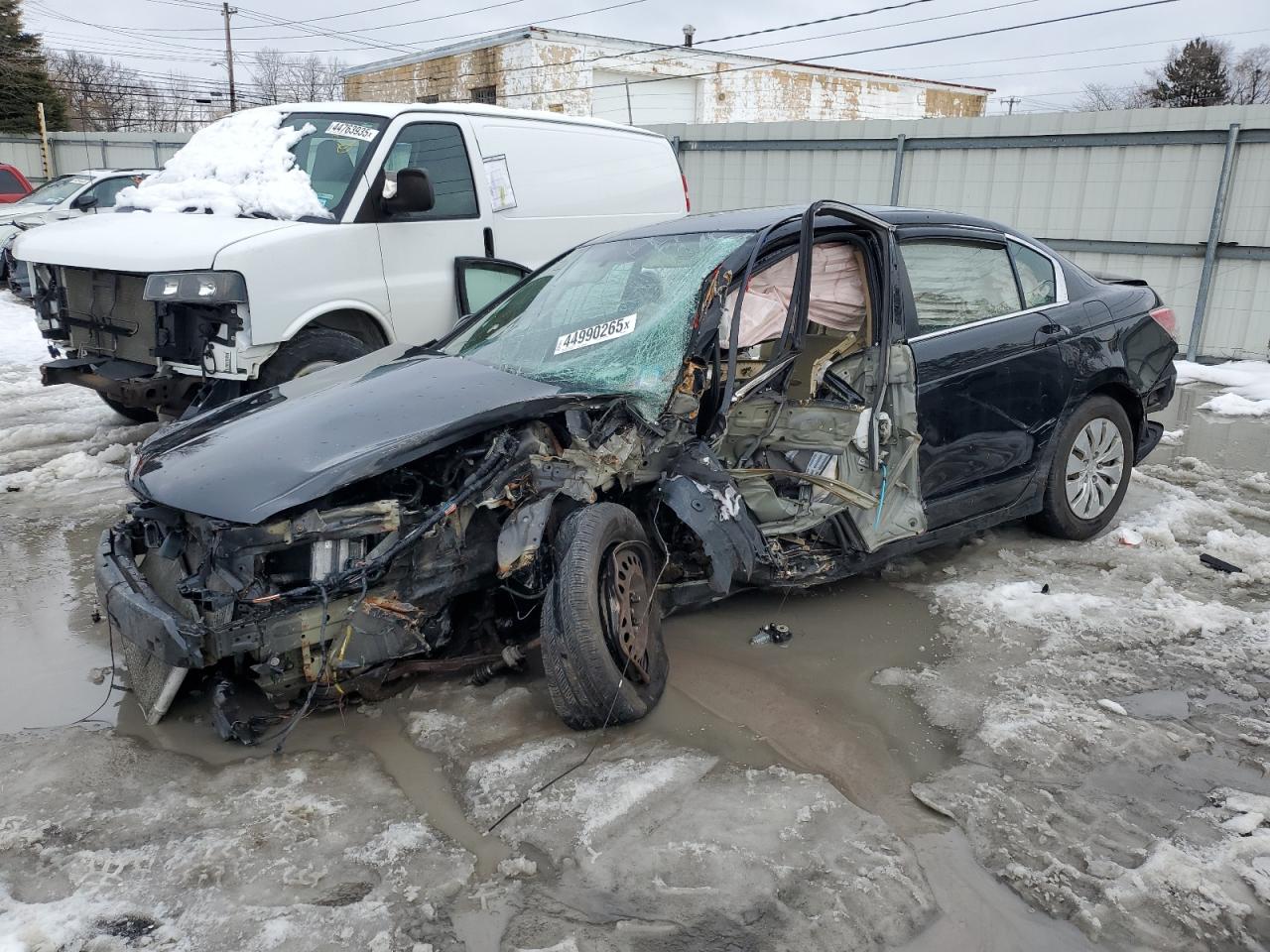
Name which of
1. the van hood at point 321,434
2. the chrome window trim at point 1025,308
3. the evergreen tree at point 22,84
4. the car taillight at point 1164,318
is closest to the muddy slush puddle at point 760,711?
the van hood at point 321,434

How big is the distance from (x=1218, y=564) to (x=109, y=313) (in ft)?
20.9

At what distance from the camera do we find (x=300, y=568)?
125 inches

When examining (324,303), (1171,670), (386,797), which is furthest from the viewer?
(324,303)

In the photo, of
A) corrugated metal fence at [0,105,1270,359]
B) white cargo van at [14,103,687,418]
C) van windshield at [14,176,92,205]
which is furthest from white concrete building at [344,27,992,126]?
white cargo van at [14,103,687,418]

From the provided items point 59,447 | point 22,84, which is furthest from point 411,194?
point 22,84

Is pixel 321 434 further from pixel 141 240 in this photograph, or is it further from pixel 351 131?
pixel 351 131

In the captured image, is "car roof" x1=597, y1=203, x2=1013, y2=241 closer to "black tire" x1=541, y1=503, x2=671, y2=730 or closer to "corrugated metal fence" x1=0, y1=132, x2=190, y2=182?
"black tire" x1=541, y1=503, x2=671, y2=730

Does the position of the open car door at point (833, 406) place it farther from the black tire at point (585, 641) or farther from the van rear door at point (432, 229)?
the van rear door at point (432, 229)

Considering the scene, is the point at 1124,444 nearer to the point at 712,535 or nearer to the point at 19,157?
A: the point at 712,535

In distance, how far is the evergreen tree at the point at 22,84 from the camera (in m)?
29.9

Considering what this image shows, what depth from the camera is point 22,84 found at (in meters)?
30.0

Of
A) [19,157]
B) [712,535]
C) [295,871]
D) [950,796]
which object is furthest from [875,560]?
[19,157]

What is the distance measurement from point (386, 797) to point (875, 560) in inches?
93.7

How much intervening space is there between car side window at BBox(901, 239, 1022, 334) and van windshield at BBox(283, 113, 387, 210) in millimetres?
3549
